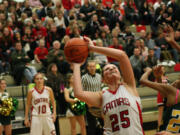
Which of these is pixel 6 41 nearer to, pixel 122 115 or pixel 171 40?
pixel 171 40

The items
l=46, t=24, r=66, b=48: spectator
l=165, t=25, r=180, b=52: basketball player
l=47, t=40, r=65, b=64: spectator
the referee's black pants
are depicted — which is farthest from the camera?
l=46, t=24, r=66, b=48: spectator

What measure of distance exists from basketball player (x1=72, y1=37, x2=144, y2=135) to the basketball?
0.18ft

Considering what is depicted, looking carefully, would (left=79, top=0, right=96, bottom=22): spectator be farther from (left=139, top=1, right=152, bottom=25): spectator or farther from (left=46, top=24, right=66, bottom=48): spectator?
(left=139, top=1, right=152, bottom=25): spectator

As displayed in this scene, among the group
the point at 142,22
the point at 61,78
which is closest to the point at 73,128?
the point at 61,78

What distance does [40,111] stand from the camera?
6.65 metres

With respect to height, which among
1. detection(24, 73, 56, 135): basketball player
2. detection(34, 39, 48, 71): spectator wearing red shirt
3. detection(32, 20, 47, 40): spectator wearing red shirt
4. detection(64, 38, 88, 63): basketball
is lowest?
detection(24, 73, 56, 135): basketball player

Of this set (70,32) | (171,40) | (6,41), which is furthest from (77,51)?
(70,32)

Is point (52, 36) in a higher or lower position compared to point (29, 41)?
higher

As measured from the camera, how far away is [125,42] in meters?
11.0

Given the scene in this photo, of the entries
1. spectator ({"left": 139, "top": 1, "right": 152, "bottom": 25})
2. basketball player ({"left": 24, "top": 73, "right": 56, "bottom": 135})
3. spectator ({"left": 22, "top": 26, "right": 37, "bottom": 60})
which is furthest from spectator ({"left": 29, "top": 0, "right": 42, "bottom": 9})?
basketball player ({"left": 24, "top": 73, "right": 56, "bottom": 135})

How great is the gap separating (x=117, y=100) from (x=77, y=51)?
620mm

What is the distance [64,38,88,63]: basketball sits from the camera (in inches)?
123

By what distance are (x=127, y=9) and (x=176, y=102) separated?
10465 millimetres

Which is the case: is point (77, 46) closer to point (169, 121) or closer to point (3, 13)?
point (169, 121)
